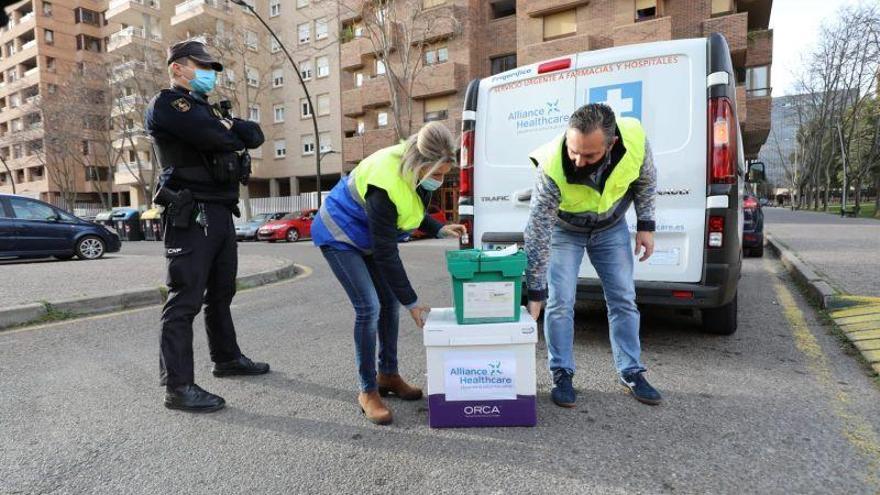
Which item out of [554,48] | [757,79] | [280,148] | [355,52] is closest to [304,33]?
[355,52]

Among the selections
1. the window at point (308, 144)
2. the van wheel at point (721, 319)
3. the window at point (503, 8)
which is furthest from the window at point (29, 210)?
the window at point (308, 144)

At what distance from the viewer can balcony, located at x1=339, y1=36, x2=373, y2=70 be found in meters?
31.6

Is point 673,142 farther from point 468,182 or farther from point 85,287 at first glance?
point 85,287

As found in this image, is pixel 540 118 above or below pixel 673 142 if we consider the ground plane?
above

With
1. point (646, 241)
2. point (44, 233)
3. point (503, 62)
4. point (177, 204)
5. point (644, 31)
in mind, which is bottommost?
point (44, 233)

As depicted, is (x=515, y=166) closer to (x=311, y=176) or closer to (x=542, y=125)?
(x=542, y=125)

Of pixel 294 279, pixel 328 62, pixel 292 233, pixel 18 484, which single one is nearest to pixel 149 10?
pixel 328 62

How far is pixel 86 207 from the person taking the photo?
167 feet

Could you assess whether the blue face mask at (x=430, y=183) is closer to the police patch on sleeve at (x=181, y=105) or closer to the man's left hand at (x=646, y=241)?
the man's left hand at (x=646, y=241)

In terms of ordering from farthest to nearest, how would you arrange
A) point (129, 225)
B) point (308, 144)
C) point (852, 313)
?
1. point (308, 144)
2. point (129, 225)
3. point (852, 313)

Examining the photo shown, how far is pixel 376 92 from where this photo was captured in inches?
1203

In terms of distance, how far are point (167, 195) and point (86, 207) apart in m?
57.6

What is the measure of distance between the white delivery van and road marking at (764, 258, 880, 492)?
624mm

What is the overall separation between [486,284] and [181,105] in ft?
6.62
